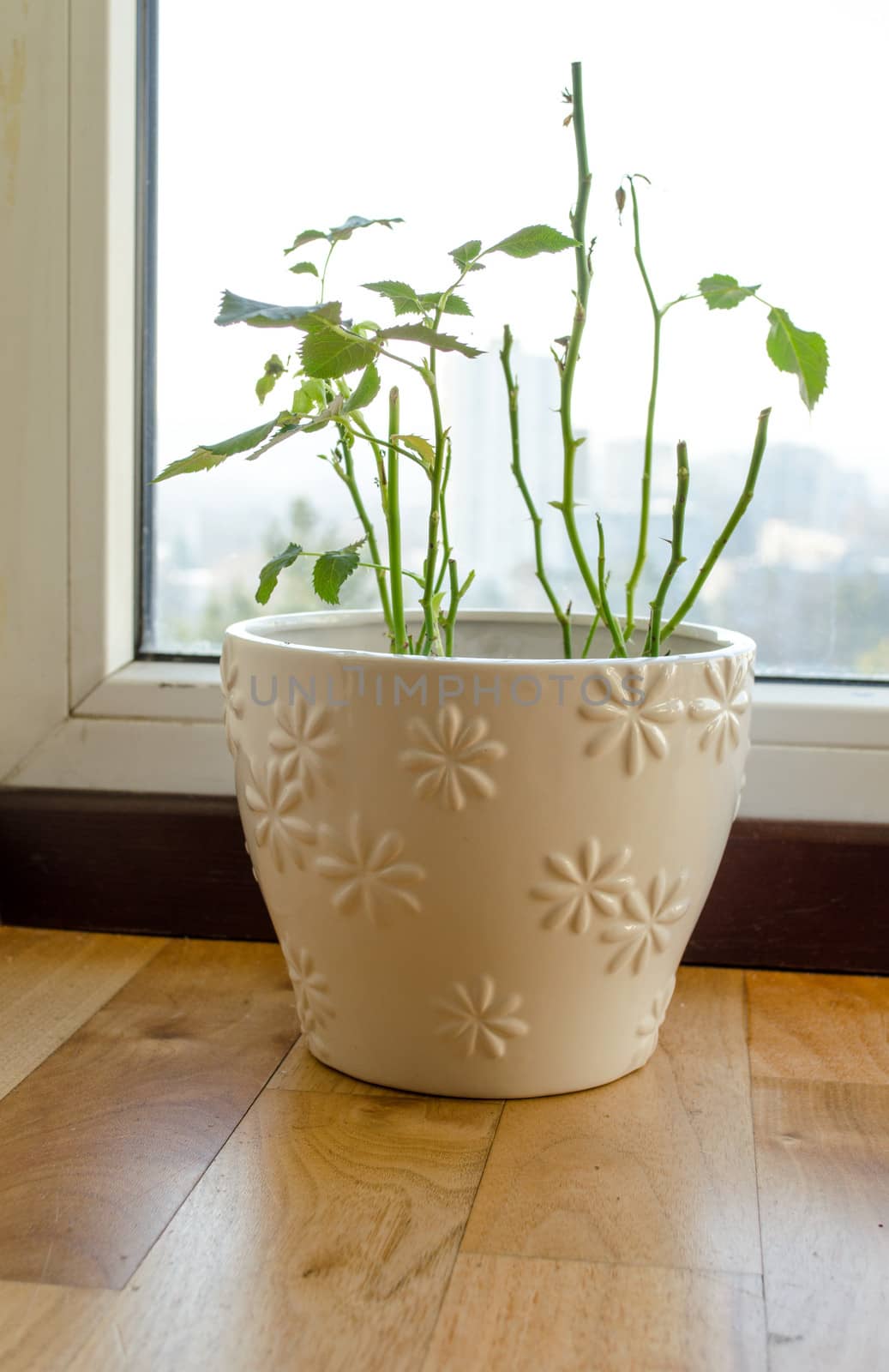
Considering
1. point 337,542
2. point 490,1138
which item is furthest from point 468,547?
point 490,1138

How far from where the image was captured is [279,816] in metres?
0.69

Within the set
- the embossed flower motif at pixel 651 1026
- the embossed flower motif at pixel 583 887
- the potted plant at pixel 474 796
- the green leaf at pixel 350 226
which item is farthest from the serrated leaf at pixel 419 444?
the embossed flower motif at pixel 651 1026

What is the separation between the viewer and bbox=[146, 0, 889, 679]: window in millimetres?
963

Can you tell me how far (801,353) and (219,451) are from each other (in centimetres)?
30

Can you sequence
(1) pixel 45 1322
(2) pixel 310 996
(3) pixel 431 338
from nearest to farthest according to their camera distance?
(1) pixel 45 1322, (3) pixel 431 338, (2) pixel 310 996

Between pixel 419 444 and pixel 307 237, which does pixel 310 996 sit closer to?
pixel 419 444

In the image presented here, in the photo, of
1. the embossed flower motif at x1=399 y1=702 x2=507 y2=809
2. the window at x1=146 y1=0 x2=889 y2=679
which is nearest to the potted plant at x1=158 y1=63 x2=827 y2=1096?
the embossed flower motif at x1=399 y1=702 x2=507 y2=809

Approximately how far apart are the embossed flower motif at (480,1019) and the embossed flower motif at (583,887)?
2.0 inches

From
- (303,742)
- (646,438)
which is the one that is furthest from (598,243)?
(303,742)

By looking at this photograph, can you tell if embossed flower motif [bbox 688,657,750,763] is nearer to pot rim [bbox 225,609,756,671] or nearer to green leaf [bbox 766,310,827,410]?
pot rim [bbox 225,609,756,671]

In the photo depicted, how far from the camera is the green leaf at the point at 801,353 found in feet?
2.21

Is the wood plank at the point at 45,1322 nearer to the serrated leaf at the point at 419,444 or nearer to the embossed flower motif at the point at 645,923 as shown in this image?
the embossed flower motif at the point at 645,923

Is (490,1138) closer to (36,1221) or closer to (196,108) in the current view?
(36,1221)

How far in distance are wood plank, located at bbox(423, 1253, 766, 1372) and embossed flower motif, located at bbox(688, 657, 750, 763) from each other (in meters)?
0.26
